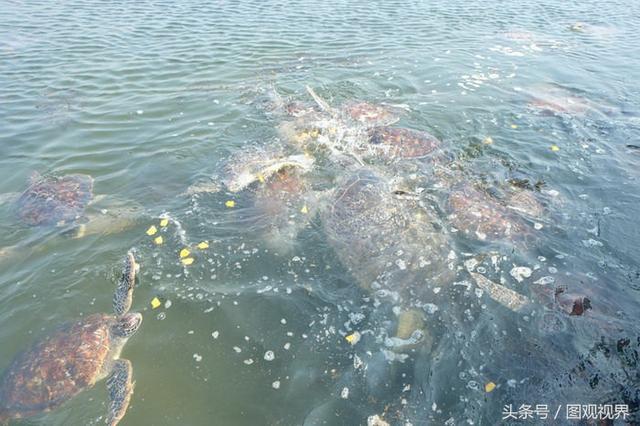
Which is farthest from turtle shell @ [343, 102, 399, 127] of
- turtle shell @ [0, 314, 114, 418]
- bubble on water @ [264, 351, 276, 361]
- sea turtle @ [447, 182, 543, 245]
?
turtle shell @ [0, 314, 114, 418]

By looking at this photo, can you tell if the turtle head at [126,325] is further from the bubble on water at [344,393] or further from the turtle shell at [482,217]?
the turtle shell at [482,217]

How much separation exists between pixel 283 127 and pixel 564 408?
277 inches

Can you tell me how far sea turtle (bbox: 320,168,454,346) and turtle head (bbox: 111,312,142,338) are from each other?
9.09ft

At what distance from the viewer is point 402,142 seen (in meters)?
8.00

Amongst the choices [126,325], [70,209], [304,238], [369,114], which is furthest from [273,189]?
[369,114]

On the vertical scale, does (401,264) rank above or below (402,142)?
below

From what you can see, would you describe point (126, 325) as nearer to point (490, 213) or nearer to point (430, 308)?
point (430, 308)

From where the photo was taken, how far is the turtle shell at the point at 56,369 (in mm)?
4070

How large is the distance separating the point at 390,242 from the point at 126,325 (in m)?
3.66

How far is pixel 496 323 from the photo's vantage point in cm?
468

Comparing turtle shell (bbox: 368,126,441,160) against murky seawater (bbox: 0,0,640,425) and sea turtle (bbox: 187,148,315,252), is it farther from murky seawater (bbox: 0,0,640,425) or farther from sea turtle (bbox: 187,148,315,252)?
sea turtle (bbox: 187,148,315,252)

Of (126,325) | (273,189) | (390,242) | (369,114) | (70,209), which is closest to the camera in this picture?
(126,325)

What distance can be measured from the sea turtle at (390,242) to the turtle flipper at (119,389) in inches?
115

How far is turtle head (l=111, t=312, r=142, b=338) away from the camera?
4699 millimetres
